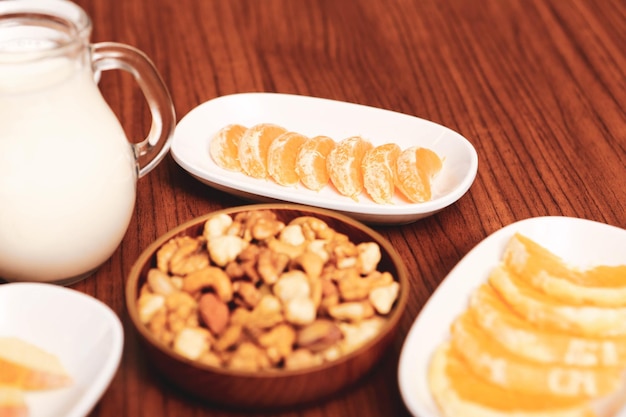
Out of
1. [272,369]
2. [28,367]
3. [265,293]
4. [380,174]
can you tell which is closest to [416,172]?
[380,174]

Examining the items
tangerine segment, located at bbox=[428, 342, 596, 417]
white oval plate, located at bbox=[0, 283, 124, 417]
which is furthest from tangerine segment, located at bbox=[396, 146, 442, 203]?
white oval plate, located at bbox=[0, 283, 124, 417]

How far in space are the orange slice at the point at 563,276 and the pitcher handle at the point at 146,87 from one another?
517mm

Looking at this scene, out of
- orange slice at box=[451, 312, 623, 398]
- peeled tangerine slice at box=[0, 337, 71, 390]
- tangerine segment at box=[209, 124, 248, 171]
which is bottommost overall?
tangerine segment at box=[209, 124, 248, 171]

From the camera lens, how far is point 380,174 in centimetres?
125

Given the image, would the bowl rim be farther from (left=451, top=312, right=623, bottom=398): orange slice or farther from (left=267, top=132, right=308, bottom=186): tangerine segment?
(left=267, top=132, right=308, bottom=186): tangerine segment

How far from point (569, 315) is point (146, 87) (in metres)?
0.64

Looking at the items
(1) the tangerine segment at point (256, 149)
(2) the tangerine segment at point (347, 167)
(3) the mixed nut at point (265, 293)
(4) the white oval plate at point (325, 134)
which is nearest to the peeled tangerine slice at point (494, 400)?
(3) the mixed nut at point (265, 293)

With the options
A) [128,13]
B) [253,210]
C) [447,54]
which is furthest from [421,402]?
[128,13]

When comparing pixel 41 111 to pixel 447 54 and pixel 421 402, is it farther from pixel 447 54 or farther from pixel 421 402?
pixel 447 54

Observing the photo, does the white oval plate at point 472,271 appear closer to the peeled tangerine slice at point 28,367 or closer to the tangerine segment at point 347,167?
the tangerine segment at point 347,167

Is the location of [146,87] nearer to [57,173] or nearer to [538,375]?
[57,173]

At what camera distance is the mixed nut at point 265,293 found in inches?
33.5

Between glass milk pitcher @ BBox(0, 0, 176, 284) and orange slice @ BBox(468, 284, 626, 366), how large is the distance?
0.54m

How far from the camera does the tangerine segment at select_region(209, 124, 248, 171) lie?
1345mm
